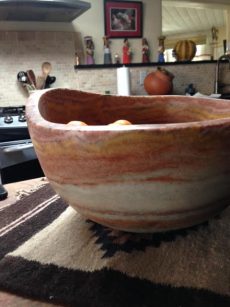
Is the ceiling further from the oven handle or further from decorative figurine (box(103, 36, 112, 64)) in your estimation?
the oven handle

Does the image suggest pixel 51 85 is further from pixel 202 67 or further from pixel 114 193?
pixel 114 193

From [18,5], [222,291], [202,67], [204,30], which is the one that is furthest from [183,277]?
[204,30]

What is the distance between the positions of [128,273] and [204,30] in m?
5.45

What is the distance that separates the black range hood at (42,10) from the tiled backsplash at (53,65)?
0.45 feet

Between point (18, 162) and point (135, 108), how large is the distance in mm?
1130

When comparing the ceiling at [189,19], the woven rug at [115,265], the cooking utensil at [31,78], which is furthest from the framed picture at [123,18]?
the woven rug at [115,265]

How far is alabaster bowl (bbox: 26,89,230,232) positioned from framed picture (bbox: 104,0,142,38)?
8.47 ft

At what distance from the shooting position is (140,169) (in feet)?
0.93

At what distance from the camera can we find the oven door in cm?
153

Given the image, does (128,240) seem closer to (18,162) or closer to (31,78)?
(18,162)

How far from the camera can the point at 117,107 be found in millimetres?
570

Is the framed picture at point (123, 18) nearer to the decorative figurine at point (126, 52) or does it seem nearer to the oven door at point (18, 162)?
the decorative figurine at point (126, 52)

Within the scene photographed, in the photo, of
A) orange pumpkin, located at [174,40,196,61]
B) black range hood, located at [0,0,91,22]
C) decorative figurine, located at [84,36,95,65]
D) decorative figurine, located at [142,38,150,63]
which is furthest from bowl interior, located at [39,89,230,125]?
orange pumpkin, located at [174,40,196,61]

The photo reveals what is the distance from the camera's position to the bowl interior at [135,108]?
504mm
